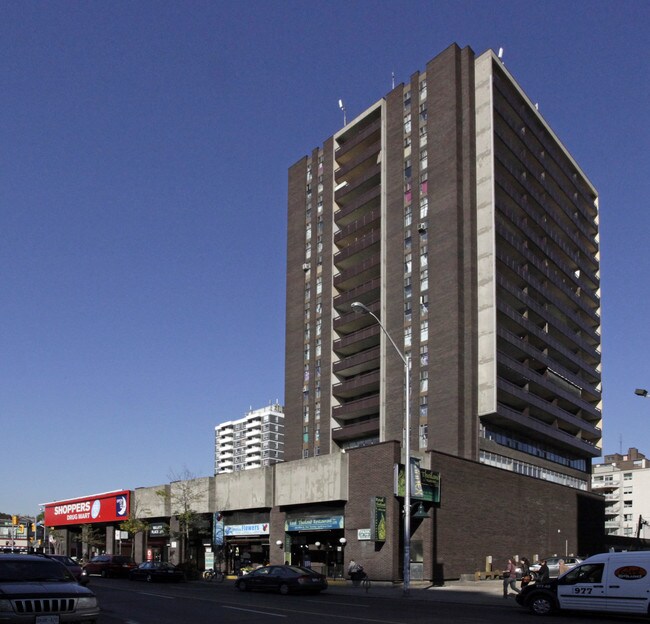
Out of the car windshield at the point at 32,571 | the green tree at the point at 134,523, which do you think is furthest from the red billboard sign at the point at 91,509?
the car windshield at the point at 32,571

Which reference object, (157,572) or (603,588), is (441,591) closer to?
(603,588)

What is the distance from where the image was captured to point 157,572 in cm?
4862

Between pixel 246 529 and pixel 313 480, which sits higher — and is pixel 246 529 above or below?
below

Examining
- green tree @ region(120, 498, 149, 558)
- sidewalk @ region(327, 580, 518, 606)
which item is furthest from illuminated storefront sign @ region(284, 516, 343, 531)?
green tree @ region(120, 498, 149, 558)

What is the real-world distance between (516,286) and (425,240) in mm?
9864

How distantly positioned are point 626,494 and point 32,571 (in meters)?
146

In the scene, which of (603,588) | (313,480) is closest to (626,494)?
(313,480)

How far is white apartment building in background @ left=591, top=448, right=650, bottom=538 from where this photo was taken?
140875 millimetres

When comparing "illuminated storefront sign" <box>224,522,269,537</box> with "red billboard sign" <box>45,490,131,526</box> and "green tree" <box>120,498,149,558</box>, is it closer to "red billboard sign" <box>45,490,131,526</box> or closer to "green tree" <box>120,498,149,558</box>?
"green tree" <box>120,498,149,558</box>

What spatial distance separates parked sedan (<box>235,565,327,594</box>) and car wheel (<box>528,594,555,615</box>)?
13111 millimetres

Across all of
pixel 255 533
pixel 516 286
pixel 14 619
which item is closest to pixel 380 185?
pixel 516 286

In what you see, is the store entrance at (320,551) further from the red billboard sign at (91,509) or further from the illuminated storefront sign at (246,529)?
the red billboard sign at (91,509)

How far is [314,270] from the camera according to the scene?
85188 millimetres

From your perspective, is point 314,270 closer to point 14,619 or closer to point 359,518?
point 359,518
